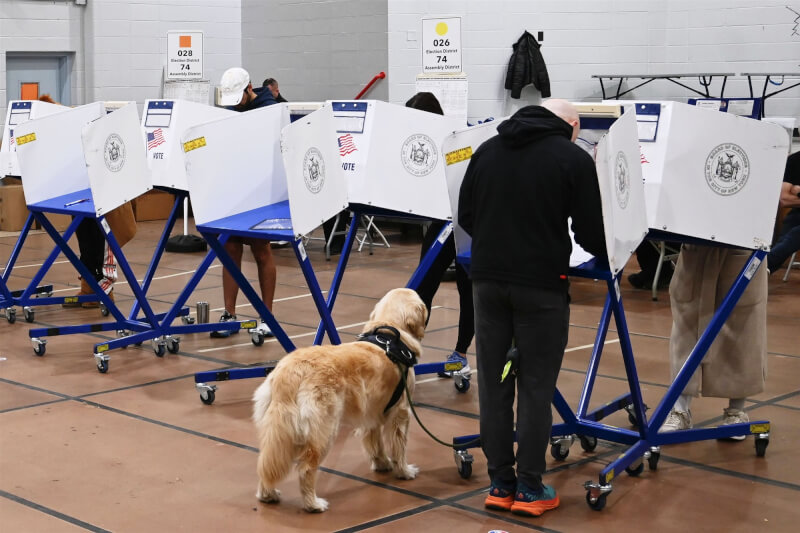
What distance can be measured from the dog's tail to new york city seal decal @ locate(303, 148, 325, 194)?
4.23 ft

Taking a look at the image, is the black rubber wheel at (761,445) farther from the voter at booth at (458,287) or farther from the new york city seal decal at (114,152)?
the new york city seal decal at (114,152)

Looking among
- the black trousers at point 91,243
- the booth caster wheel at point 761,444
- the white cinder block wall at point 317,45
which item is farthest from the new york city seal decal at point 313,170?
the white cinder block wall at point 317,45

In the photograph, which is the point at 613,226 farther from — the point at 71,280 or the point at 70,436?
the point at 71,280

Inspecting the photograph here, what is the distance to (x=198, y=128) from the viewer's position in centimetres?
526

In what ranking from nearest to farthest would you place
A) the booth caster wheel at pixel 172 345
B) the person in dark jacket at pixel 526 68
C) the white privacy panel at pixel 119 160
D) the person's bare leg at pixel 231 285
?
the white privacy panel at pixel 119 160
the booth caster wheel at pixel 172 345
the person's bare leg at pixel 231 285
the person in dark jacket at pixel 526 68

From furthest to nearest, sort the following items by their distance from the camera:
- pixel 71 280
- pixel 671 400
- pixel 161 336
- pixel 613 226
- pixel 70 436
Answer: pixel 71 280 → pixel 161 336 → pixel 70 436 → pixel 671 400 → pixel 613 226

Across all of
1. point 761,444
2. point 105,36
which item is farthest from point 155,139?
point 105,36

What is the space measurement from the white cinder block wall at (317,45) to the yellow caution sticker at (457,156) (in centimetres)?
895

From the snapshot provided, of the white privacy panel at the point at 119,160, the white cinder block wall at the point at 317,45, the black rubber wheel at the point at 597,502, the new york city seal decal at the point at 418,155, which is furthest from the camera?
the white cinder block wall at the point at 317,45

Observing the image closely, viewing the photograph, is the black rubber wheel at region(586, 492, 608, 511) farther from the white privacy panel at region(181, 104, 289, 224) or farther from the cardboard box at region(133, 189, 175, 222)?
the cardboard box at region(133, 189, 175, 222)

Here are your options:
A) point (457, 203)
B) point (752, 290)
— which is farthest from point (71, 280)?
point (752, 290)

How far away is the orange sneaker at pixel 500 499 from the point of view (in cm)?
384

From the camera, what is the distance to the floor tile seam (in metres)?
3.68

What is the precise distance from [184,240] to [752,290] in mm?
7563
